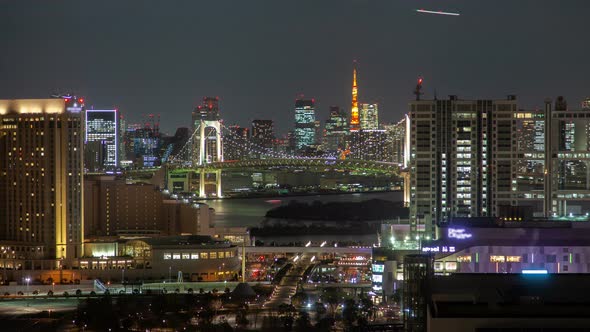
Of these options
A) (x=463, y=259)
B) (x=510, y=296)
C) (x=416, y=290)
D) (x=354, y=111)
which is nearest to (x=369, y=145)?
(x=354, y=111)

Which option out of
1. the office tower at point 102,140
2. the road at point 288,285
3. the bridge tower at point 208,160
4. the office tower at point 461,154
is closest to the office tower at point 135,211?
the road at point 288,285

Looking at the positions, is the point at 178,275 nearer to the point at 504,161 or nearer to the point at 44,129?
the point at 44,129

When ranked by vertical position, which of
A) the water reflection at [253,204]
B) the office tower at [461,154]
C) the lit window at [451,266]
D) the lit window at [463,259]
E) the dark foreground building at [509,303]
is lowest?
the water reflection at [253,204]

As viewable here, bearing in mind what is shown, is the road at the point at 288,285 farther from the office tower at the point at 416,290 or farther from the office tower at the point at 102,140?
the office tower at the point at 102,140

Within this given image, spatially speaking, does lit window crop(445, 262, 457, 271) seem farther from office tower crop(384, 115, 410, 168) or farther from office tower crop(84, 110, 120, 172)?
office tower crop(84, 110, 120, 172)

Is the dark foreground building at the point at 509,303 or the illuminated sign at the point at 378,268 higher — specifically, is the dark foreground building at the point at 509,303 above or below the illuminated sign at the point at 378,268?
above

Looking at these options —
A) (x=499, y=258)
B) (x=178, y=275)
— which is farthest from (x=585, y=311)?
(x=178, y=275)

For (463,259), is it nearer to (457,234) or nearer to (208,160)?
(457,234)
